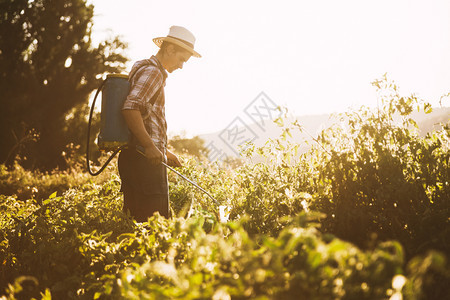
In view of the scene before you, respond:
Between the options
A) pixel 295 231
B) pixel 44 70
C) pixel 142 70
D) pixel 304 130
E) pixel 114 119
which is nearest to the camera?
pixel 295 231

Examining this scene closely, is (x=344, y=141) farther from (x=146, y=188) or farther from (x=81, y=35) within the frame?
(x=81, y=35)

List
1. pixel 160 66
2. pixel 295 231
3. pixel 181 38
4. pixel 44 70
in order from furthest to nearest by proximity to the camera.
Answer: pixel 44 70 < pixel 181 38 < pixel 160 66 < pixel 295 231

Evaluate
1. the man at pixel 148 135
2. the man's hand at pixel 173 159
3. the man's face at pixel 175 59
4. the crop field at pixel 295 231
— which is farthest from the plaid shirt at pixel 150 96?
the crop field at pixel 295 231

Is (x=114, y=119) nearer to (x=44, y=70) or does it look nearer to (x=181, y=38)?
(x=181, y=38)

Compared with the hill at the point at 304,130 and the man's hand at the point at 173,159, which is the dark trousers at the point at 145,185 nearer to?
the man's hand at the point at 173,159

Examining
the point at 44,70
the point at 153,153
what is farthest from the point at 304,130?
the point at 44,70

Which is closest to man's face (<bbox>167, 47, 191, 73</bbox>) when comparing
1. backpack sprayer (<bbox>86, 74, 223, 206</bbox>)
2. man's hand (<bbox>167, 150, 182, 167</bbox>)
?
backpack sprayer (<bbox>86, 74, 223, 206</bbox>)

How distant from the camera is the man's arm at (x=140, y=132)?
3.32 metres

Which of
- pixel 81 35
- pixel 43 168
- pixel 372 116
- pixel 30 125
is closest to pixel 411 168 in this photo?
pixel 372 116

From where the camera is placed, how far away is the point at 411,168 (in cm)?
270

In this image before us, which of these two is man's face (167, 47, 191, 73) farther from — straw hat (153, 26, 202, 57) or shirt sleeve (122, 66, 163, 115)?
shirt sleeve (122, 66, 163, 115)

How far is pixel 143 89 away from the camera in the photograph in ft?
11.2

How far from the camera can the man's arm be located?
10.9 feet

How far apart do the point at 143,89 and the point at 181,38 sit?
806 mm
